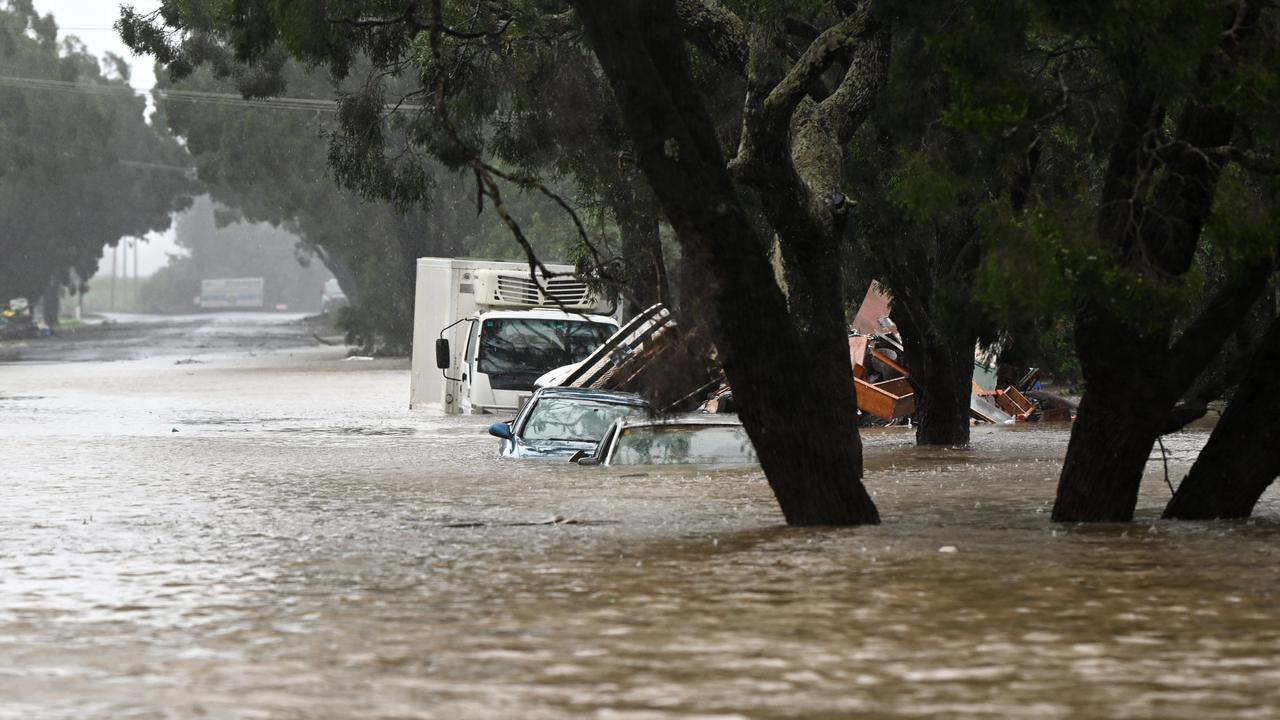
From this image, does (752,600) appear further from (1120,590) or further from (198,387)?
(198,387)

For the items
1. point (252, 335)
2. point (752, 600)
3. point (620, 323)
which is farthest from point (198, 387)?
point (252, 335)

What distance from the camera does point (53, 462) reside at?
809 inches

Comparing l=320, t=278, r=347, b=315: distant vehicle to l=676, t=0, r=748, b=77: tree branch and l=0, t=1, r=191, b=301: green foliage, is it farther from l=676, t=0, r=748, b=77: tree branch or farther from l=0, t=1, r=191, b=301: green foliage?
l=676, t=0, r=748, b=77: tree branch

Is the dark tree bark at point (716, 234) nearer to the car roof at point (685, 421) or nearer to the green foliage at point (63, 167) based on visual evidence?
the car roof at point (685, 421)

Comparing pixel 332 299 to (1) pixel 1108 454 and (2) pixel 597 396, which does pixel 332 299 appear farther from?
(1) pixel 1108 454

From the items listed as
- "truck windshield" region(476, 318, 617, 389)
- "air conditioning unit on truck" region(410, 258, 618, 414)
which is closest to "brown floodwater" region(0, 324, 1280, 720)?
"truck windshield" region(476, 318, 617, 389)

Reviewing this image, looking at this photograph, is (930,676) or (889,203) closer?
(930,676)

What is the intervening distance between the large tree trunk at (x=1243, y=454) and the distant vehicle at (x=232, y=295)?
150m

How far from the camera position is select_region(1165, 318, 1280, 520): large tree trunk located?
1265 centimetres

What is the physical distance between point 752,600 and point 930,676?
2195mm

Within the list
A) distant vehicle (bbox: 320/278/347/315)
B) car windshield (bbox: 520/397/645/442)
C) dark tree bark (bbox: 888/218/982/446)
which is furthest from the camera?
distant vehicle (bbox: 320/278/347/315)

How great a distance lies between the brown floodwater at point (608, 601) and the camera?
6.71m

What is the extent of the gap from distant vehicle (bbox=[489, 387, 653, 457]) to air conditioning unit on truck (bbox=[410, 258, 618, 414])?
29.0 ft

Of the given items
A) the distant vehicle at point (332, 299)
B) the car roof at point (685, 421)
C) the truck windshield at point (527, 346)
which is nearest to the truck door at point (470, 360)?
the truck windshield at point (527, 346)
